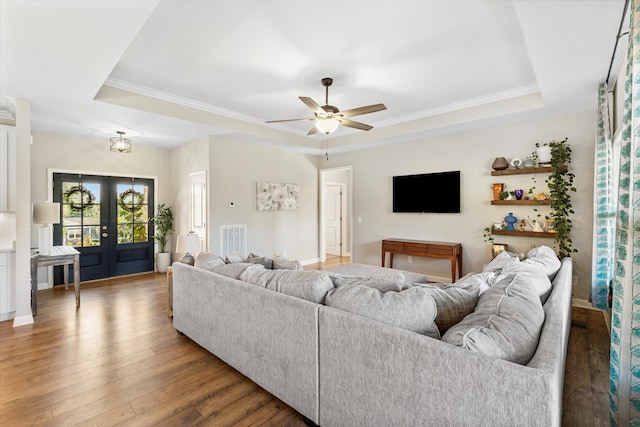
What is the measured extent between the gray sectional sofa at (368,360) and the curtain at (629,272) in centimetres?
22

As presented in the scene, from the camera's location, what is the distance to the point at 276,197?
6.28 metres

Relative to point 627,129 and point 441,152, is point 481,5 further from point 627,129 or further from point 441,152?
point 441,152

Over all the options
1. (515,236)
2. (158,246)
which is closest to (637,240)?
(515,236)

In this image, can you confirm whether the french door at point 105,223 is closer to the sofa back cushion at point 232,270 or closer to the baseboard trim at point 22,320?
the baseboard trim at point 22,320

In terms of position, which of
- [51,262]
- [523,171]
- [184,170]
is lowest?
[51,262]

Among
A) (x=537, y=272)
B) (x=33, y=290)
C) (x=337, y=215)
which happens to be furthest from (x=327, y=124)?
(x=337, y=215)

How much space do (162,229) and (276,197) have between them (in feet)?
7.67

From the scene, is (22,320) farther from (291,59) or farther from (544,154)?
(544,154)

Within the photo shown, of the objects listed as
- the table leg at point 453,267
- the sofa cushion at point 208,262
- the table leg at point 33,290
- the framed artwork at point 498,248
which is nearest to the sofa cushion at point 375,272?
the table leg at point 453,267

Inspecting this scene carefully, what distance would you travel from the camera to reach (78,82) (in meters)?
3.04

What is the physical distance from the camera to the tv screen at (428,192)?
200 inches

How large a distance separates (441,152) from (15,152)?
575 cm

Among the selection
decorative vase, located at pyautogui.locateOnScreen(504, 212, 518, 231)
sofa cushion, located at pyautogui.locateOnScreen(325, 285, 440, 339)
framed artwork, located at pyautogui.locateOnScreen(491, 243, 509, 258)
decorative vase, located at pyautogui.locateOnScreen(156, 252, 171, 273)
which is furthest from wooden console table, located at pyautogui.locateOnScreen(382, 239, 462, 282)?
decorative vase, located at pyautogui.locateOnScreen(156, 252, 171, 273)

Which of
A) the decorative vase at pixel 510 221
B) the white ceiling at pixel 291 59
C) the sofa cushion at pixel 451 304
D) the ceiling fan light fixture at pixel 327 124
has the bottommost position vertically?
the sofa cushion at pixel 451 304
